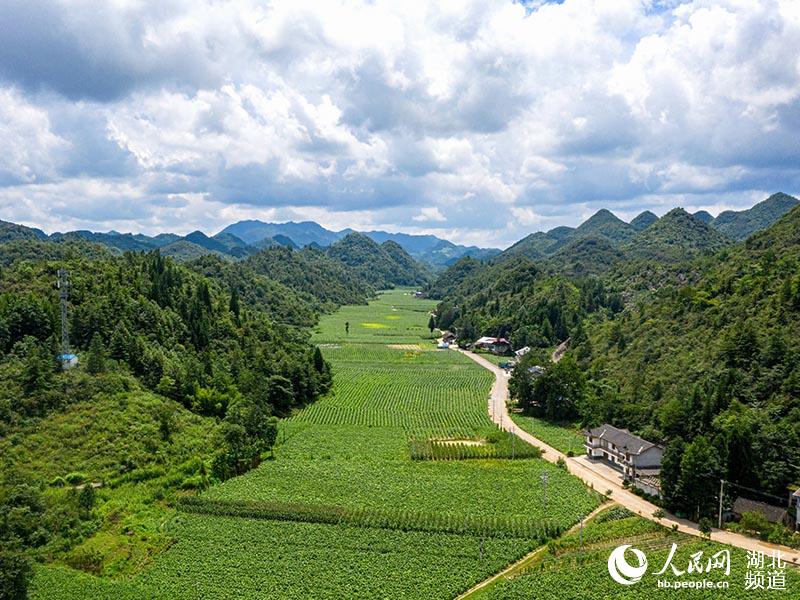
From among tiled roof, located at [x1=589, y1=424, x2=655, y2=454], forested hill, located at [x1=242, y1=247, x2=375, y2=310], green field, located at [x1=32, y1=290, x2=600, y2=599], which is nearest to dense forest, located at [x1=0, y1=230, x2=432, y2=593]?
green field, located at [x1=32, y1=290, x2=600, y2=599]

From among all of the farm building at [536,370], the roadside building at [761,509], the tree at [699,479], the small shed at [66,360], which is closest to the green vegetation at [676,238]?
the farm building at [536,370]

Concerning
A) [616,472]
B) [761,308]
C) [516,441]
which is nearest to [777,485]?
[616,472]

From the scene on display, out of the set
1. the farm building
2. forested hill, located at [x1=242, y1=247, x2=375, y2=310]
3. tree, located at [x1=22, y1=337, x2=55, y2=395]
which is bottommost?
the farm building

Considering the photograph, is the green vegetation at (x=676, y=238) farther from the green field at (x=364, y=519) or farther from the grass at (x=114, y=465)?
the grass at (x=114, y=465)

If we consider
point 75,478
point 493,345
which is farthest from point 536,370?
point 75,478

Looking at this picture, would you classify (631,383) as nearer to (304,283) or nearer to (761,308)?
(761,308)

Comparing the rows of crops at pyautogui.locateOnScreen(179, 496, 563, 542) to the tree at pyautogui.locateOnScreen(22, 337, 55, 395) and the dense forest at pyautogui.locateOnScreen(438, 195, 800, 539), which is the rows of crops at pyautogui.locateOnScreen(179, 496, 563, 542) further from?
the tree at pyautogui.locateOnScreen(22, 337, 55, 395)

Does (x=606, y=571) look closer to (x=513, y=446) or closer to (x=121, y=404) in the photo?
(x=513, y=446)
